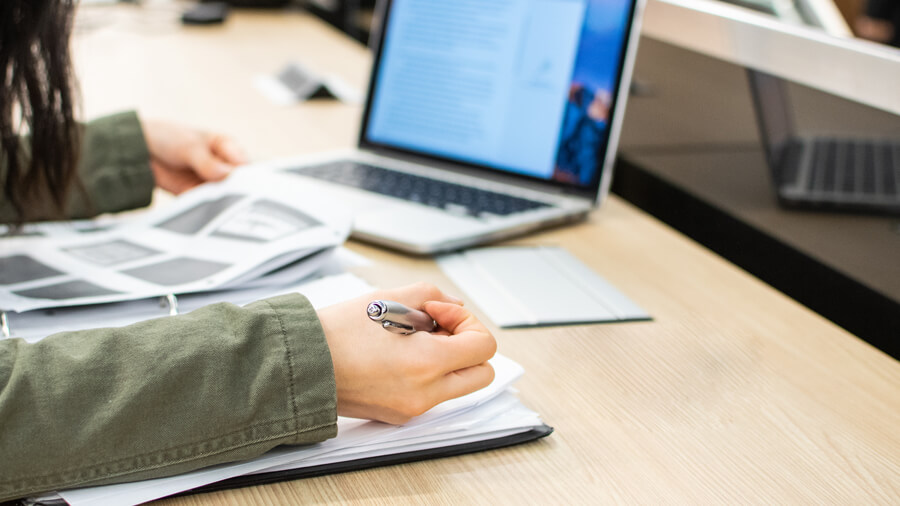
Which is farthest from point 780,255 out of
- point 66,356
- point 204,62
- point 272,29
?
point 272,29

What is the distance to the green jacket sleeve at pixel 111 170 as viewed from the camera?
876 mm

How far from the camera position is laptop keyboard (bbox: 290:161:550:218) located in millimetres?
901

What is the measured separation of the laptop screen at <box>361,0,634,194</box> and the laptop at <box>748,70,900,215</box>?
220 mm

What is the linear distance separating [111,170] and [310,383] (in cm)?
52

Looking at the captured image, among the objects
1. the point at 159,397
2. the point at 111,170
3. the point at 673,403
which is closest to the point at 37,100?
the point at 111,170

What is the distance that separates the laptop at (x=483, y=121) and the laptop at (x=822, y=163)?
0.76 feet

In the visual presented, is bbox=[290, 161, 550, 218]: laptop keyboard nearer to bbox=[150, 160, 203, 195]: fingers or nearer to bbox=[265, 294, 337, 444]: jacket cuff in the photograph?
bbox=[150, 160, 203, 195]: fingers

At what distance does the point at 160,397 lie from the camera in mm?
480

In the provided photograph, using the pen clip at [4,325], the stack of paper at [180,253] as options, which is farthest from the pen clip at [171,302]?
the pen clip at [4,325]

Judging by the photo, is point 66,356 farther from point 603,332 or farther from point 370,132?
point 370,132

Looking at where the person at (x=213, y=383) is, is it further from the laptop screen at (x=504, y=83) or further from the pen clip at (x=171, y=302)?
the laptop screen at (x=504, y=83)

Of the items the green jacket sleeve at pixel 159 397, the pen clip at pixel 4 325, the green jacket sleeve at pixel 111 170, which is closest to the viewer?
the green jacket sleeve at pixel 159 397

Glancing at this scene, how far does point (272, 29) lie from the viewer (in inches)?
80.3

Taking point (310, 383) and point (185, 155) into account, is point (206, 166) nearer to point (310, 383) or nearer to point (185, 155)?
point (185, 155)
